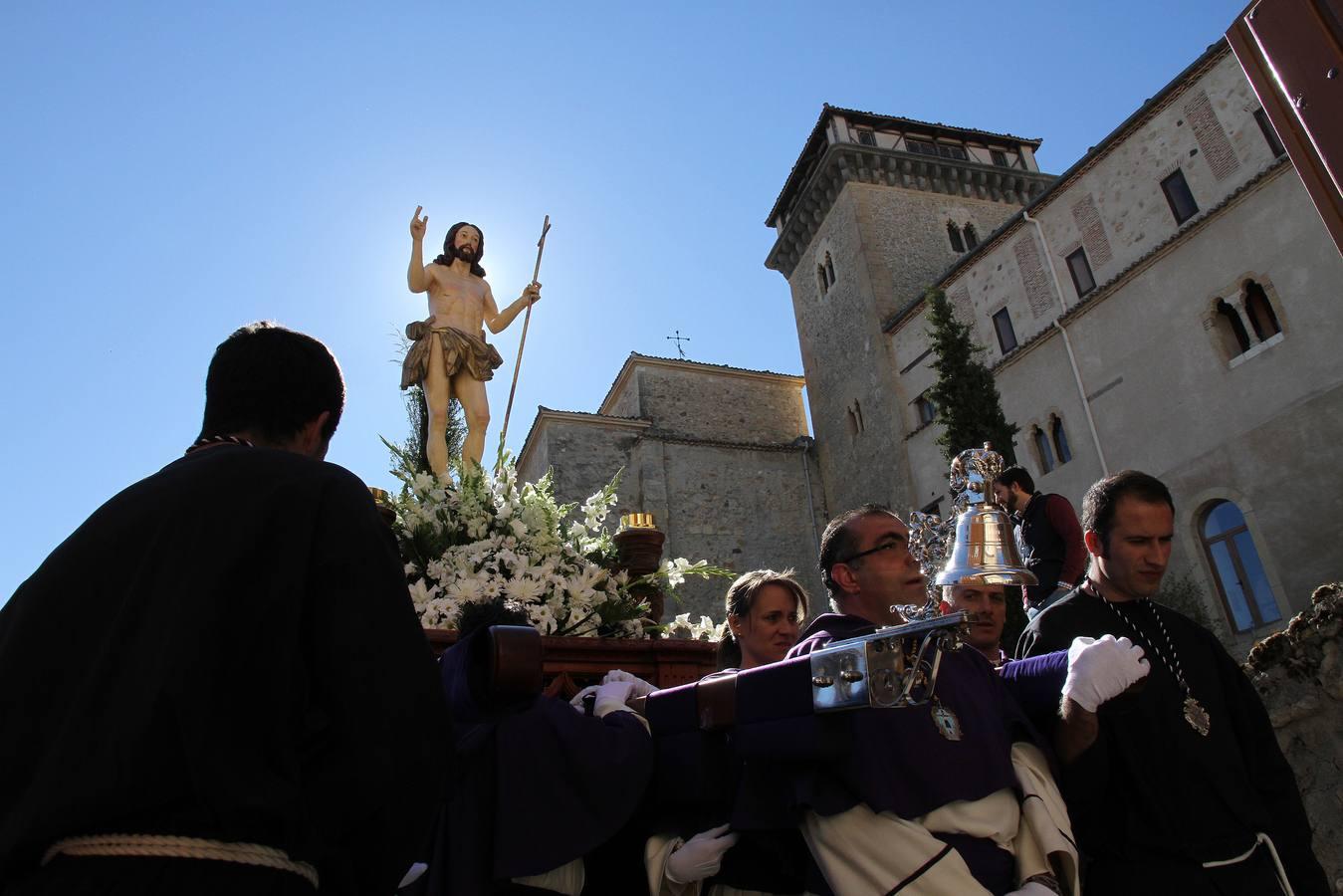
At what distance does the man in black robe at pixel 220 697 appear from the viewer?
131 cm

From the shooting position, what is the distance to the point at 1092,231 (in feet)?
66.5

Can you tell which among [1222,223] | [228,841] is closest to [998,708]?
[228,841]

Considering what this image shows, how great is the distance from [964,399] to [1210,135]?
6.70 m

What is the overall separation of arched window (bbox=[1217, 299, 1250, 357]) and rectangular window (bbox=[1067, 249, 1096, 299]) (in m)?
3.26

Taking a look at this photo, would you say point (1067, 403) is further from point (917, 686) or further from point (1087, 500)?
point (917, 686)

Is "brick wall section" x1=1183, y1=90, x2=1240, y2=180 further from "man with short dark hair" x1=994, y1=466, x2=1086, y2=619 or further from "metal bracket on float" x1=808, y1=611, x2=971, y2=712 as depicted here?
"metal bracket on float" x1=808, y1=611, x2=971, y2=712

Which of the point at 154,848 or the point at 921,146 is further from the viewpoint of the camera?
the point at 921,146

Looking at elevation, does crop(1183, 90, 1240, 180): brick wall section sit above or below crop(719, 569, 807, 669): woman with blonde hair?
above

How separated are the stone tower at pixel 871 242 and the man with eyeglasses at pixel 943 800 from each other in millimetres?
22585

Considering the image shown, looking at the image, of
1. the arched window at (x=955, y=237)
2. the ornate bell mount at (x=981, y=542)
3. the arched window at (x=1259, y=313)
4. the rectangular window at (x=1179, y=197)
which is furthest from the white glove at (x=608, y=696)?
the arched window at (x=955, y=237)

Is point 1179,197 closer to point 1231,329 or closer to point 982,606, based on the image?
point 1231,329

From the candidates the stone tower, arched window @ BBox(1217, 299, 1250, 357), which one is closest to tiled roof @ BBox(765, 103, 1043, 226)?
the stone tower

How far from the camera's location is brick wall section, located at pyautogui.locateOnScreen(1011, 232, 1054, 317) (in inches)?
832

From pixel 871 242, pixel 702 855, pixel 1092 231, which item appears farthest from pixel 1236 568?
Result: pixel 702 855
